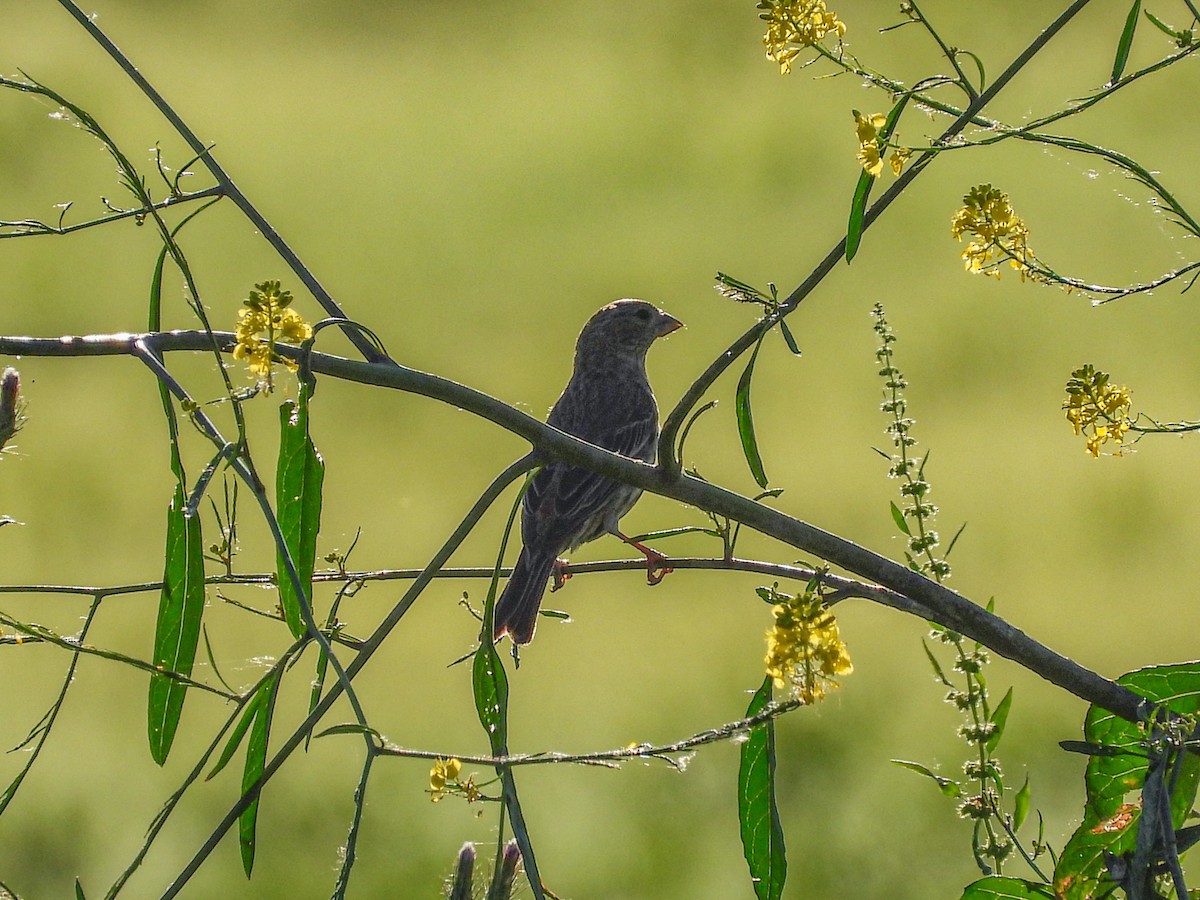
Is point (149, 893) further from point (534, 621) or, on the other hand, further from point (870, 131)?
point (870, 131)

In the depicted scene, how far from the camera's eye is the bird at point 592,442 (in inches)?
106

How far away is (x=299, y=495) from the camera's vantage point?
920 mm

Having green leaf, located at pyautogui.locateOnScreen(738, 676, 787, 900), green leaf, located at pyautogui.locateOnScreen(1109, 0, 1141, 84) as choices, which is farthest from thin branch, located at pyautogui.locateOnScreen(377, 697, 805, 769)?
green leaf, located at pyautogui.locateOnScreen(1109, 0, 1141, 84)

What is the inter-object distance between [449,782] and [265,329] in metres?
0.30

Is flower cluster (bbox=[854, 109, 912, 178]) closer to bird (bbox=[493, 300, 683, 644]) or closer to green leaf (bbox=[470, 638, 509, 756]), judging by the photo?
green leaf (bbox=[470, 638, 509, 756])

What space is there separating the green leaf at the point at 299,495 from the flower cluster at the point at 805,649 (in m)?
0.32

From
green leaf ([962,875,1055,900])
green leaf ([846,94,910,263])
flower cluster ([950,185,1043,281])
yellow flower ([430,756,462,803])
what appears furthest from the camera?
flower cluster ([950,185,1043,281])

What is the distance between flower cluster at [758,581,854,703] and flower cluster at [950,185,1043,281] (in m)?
0.40

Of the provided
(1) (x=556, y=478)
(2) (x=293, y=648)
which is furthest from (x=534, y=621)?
(2) (x=293, y=648)

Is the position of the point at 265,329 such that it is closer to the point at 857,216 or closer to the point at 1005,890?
the point at 857,216

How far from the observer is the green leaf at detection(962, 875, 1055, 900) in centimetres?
98

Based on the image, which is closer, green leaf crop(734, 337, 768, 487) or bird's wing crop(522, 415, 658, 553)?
green leaf crop(734, 337, 768, 487)

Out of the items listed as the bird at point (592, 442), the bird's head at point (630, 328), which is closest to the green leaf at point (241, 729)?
the bird at point (592, 442)

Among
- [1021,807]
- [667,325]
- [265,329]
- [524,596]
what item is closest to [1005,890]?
[1021,807]
